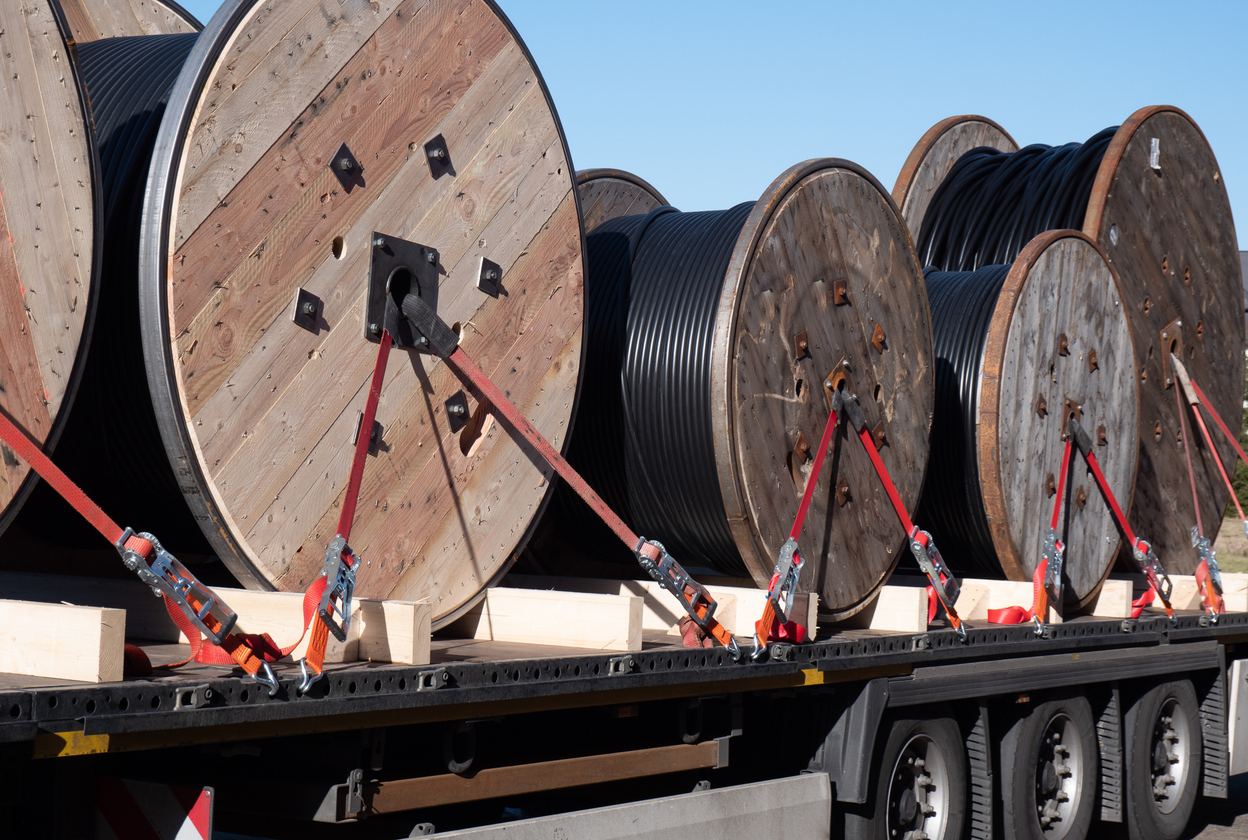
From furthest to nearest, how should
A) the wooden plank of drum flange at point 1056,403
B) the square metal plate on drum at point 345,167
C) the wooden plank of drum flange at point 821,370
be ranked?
the wooden plank of drum flange at point 1056,403
the wooden plank of drum flange at point 821,370
the square metal plate on drum at point 345,167

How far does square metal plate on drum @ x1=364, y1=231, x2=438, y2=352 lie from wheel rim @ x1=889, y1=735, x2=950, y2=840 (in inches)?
122

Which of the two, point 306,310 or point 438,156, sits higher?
point 438,156

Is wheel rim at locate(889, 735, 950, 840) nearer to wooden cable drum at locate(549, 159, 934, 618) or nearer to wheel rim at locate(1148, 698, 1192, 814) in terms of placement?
wooden cable drum at locate(549, 159, 934, 618)

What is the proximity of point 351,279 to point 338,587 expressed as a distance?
1.27 meters

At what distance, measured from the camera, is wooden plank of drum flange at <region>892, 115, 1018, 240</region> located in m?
11.1

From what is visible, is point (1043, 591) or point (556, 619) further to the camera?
point (1043, 591)

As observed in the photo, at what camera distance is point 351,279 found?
15.2 ft

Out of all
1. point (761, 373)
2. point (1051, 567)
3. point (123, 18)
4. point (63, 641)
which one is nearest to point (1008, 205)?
point (1051, 567)

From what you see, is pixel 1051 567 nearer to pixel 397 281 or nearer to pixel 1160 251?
pixel 1160 251

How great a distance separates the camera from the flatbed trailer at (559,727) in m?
3.40

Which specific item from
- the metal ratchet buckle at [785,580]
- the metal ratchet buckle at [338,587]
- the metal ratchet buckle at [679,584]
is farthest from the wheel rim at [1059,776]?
the metal ratchet buckle at [338,587]

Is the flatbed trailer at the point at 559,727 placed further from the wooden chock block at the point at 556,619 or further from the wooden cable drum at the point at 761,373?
the wooden cable drum at the point at 761,373

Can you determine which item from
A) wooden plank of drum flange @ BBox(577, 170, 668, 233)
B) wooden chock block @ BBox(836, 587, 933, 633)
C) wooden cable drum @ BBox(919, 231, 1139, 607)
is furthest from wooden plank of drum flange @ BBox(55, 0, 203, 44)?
wooden cable drum @ BBox(919, 231, 1139, 607)

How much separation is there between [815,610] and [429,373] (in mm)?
1976
